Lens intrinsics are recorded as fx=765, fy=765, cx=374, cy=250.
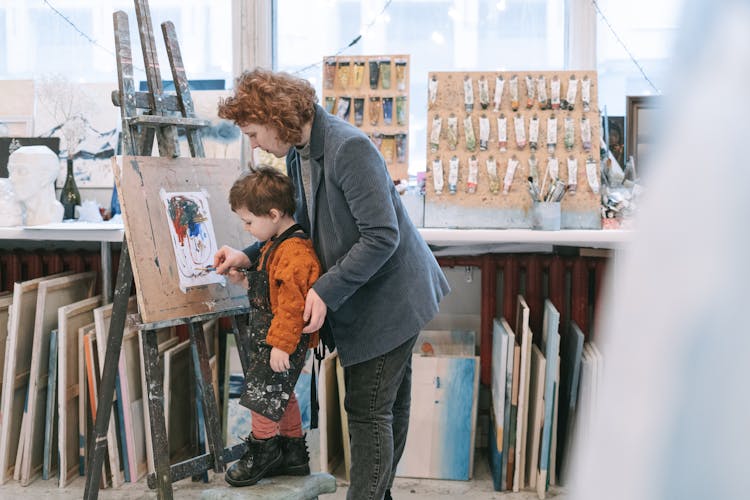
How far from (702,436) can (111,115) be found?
3.09 metres

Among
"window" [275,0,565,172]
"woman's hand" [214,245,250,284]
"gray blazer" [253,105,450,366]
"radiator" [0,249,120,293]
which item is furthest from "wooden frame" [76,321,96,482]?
"window" [275,0,565,172]

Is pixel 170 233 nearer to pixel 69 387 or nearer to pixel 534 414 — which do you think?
pixel 69 387

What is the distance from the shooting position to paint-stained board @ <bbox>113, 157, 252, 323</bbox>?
2021 mm

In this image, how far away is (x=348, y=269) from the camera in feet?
5.44

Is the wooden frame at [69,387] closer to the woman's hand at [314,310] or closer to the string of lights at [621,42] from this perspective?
the woman's hand at [314,310]

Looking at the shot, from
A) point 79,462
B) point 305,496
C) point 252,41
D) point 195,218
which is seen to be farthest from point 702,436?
point 252,41

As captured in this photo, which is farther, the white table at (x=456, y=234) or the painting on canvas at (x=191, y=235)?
the white table at (x=456, y=234)

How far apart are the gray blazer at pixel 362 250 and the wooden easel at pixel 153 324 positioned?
0.58 metres

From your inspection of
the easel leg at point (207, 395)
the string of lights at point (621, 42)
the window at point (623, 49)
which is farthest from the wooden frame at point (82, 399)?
the string of lights at point (621, 42)

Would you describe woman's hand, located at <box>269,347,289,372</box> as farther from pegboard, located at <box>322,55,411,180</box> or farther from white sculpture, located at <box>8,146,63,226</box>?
white sculpture, located at <box>8,146,63,226</box>

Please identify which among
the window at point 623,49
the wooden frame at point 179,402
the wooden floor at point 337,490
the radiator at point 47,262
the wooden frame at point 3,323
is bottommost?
the wooden floor at point 337,490

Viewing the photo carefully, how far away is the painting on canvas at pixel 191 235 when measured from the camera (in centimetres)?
214

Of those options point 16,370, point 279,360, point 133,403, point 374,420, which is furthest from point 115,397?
point 374,420

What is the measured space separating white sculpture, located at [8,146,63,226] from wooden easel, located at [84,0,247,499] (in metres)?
0.62
